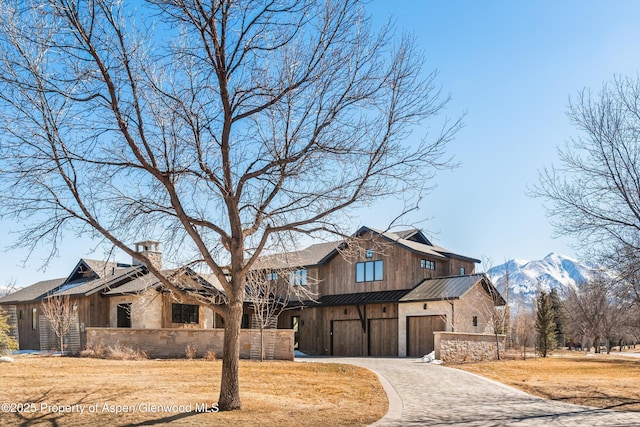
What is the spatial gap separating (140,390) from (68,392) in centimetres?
148

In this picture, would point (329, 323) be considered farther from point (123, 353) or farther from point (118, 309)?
point (123, 353)

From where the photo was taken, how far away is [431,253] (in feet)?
113

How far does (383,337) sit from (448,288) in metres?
4.88

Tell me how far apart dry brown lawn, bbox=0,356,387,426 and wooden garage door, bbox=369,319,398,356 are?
1376 centimetres

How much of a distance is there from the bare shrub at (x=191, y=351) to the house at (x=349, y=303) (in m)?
3.86

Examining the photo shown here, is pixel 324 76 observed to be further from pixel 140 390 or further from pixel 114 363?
pixel 114 363

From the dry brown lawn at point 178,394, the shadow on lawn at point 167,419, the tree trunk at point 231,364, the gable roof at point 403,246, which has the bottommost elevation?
the dry brown lawn at point 178,394

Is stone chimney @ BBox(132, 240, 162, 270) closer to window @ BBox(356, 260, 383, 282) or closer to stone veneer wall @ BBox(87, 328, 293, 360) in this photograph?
stone veneer wall @ BBox(87, 328, 293, 360)

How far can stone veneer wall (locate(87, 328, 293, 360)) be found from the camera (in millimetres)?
24328

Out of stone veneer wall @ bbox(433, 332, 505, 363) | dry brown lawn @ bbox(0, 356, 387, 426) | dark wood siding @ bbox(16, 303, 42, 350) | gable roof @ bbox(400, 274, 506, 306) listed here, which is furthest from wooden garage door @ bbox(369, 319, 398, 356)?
dark wood siding @ bbox(16, 303, 42, 350)

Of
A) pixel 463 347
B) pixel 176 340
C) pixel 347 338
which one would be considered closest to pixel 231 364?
pixel 176 340

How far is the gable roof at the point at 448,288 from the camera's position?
30.8 meters

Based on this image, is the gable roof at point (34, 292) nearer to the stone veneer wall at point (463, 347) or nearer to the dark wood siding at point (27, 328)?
the dark wood siding at point (27, 328)

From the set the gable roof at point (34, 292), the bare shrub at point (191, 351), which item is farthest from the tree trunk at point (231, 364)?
the gable roof at point (34, 292)
